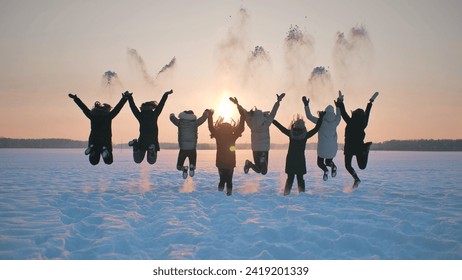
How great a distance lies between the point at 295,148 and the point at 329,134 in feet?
6.50

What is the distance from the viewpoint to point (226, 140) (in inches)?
409

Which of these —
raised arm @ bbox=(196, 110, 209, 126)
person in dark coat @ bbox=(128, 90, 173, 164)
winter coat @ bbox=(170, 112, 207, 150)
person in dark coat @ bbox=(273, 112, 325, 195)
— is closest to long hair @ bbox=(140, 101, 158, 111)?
person in dark coat @ bbox=(128, 90, 173, 164)

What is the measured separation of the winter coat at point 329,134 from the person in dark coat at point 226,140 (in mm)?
2969

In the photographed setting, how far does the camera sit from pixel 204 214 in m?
8.10

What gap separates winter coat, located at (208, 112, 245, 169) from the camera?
1030 cm

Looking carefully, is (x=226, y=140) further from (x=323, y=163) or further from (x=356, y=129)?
(x=356, y=129)

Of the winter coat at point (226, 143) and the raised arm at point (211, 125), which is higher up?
the raised arm at point (211, 125)

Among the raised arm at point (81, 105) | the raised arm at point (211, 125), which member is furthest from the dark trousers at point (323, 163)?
the raised arm at point (81, 105)

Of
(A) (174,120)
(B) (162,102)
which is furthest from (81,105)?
(A) (174,120)

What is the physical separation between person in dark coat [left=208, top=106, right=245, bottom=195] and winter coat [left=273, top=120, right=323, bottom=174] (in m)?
1.19

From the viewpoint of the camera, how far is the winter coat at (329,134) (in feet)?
37.7

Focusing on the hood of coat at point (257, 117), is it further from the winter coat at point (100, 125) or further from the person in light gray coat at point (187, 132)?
the winter coat at point (100, 125)
